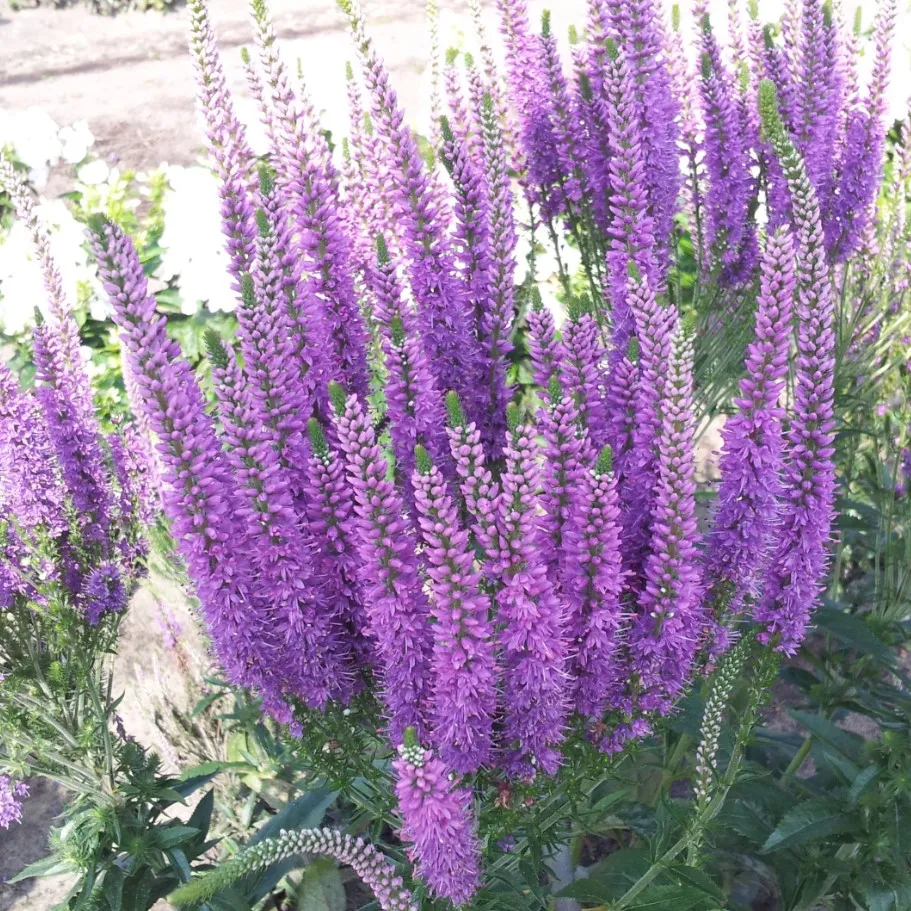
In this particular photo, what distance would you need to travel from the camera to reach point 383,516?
6.39 ft

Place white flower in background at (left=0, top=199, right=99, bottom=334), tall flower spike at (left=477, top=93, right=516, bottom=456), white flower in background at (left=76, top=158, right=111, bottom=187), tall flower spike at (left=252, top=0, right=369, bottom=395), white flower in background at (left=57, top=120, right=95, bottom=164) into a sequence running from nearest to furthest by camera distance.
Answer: tall flower spike at (left=252, top=0, right=369, bottom=395), tall flower spike at (left=477, top=93, right=516, bottom=456), white flower in background at (left=0, top=199, right=99, bottom=334), white flower in background at (left=76, top=158, right=111, bottom=187), white flower in background at (left=57, top=120, right=95, bottom=164)

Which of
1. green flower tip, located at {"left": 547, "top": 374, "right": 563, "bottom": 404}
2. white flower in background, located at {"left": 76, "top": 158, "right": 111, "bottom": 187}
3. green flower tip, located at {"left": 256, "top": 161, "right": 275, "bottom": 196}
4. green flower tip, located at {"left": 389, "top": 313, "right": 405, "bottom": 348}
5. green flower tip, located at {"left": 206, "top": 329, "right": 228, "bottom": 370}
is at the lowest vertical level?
white flower in background, located at {"left": 76, "top": 158, "right": 111, "bottom": 187}

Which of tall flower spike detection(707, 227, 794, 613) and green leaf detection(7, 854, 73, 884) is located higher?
tall flower spike detection(707, 227, 794, 613)

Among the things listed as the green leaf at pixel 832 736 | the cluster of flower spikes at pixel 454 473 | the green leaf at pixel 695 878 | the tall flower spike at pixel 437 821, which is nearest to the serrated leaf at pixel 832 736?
the green leaf at pixel 832 736

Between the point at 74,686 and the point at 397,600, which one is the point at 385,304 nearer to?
the point at 397,600

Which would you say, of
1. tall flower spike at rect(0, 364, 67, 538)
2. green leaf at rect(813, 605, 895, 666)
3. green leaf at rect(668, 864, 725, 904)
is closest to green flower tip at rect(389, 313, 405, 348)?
tall flower spike at rect(0, 364, 67, 538)

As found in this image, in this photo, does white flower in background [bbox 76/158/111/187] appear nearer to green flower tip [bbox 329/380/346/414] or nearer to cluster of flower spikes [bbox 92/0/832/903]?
cluster of flower spikes [bbox 92/0/832/903]

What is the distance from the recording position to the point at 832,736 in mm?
3158

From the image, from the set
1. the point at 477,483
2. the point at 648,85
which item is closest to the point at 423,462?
the point at 477,483

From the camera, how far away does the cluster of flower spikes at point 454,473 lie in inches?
76.9

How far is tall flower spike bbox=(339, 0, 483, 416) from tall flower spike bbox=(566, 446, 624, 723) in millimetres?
579

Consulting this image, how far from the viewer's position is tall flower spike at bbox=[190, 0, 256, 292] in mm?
2234

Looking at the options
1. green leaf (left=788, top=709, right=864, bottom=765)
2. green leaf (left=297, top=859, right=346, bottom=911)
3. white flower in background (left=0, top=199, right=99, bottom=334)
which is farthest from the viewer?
white flower in background (left=0, top=199, right=99, bottom=334)

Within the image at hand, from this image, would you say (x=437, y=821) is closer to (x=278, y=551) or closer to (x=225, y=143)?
(x=278, y=551)
